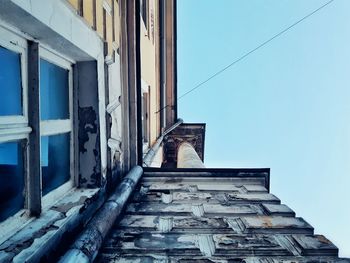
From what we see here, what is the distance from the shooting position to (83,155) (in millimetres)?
3070

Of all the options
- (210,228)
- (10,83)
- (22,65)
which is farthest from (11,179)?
(210,228)

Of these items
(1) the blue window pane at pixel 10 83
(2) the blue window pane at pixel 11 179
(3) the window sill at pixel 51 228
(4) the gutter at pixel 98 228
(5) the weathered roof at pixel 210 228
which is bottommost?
(5) the weathered roof at pixel 210 228

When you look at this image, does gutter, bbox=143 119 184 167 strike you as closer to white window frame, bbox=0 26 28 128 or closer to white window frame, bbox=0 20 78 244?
white window frame, bbox=0 20 78 244

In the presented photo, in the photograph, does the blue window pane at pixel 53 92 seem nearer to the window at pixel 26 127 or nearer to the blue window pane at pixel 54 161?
the window at pixel 26 127

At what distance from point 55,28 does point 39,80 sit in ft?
1.18

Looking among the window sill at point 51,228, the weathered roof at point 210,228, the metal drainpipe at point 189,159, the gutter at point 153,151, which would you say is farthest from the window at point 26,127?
the metal drainpipe at point 189,159

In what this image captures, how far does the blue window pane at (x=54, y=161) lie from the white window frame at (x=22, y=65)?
0.34 m

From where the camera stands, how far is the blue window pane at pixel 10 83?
1.96 metres

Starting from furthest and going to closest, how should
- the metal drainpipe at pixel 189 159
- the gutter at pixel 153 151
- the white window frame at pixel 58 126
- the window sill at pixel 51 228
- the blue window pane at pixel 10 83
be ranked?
the metal drainpipe at pixel 189 159 < the gutter at pixel 153 151 < the white window frame at pixel 58 126 < the blue window pane at pixel 10 83 < the window sill at pixel 51 228

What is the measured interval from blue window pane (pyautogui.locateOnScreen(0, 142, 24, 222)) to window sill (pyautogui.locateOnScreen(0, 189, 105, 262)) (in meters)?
0.14

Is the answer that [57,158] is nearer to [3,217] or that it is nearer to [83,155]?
[83,155]

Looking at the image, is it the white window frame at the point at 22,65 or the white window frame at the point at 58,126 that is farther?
the white window frame at the point at 58,126

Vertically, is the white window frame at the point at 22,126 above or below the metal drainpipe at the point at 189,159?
above

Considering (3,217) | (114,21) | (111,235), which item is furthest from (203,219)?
(114,21)
